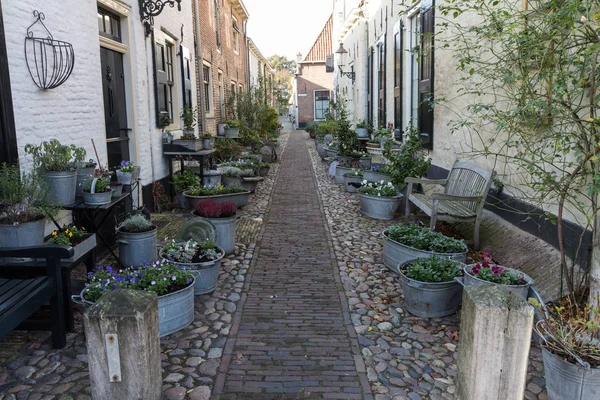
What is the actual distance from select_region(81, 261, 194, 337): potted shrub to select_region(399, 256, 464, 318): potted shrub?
1762 millimetres

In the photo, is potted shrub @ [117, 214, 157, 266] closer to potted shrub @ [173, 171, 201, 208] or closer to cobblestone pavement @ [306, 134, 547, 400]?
cobblestone pavement @ [306, 134, 547, 400]

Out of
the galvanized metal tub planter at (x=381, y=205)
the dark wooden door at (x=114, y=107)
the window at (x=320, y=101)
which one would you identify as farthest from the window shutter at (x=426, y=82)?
the window at (x=320, y=101)

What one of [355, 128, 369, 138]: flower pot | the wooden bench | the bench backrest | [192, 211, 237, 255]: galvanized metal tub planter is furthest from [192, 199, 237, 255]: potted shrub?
[355, 128, 369, 138]: flower pot

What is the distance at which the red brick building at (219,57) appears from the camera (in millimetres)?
12289

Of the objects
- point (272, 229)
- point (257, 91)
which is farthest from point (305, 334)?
point (257, 91)

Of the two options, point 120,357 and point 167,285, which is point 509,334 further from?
point 167,285

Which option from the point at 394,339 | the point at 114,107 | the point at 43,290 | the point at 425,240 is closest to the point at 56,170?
the point at 43,290

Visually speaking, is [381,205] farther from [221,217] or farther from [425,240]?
[221,217]

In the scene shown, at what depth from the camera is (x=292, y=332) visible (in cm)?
370

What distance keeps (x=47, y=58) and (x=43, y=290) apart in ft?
7.45

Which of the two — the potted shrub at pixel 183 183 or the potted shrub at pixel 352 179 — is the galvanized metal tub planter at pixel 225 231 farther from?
the potted shrub at pixel 352 179

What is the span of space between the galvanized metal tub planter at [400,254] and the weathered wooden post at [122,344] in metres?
2.58

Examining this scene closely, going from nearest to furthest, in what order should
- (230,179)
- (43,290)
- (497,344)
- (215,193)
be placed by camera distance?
1. (497,344)
2. (43,290)
3. (215,193)
4. (230,179)

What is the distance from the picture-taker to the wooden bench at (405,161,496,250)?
534cm
